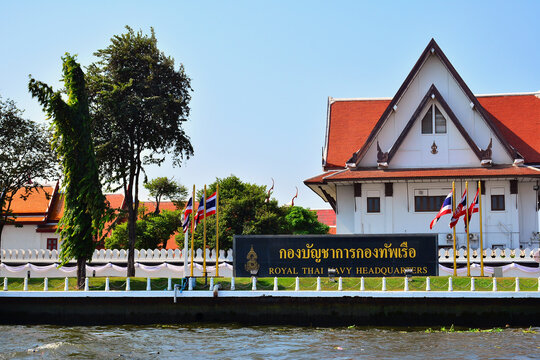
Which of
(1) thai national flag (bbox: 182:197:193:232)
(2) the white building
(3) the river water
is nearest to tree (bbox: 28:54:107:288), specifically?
(1) thai national flag (bbox: 182:197:193:232)

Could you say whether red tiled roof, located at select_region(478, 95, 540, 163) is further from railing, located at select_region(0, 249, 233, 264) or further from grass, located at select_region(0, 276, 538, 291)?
railing, located at select_region(0, 249, 233, 264)

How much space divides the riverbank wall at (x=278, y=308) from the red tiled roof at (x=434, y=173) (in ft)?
45.9

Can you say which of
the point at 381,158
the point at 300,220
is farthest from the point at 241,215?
the point at 300,220

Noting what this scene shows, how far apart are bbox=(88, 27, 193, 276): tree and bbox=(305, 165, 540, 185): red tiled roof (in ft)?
37.1

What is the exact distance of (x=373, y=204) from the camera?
43969 millimetres

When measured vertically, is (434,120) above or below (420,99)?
below

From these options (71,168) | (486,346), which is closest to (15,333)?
(71,168)

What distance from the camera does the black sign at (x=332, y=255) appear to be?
105ft

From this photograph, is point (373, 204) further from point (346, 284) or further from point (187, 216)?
point (187, 216)

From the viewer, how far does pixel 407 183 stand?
43.7 m

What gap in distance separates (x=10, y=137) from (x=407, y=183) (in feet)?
90.7

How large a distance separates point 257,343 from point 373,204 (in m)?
20.4

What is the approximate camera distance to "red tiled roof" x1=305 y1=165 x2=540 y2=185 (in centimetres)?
4116

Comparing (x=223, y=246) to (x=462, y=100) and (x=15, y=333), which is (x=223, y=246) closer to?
(x=462, y=100)
